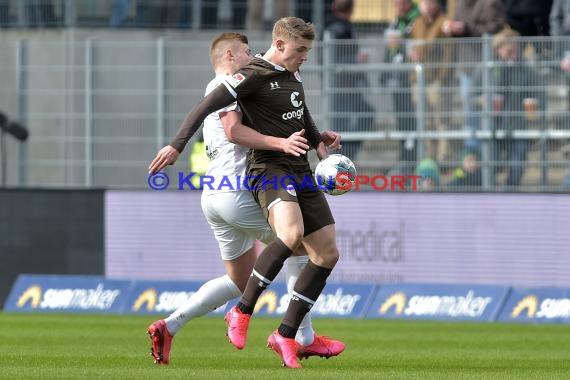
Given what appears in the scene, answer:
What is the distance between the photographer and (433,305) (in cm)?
1866

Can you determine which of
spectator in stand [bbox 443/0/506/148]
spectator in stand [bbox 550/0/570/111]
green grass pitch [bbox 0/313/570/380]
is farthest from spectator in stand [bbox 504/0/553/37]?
green grass pitch [bbox 0/313/570/380]

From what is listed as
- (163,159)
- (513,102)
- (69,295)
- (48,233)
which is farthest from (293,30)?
(48,233)

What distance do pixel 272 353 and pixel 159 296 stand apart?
7904 mm

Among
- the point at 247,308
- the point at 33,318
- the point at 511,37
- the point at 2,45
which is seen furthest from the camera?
the point at 2,45

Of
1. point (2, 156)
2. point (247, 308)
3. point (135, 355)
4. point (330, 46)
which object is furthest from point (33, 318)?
point (247, 308)

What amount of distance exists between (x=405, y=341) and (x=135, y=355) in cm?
348

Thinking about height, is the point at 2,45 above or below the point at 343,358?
above

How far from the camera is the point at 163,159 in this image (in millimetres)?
9445

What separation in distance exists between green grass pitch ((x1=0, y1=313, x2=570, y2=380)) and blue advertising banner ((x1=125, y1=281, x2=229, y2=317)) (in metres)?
1.11

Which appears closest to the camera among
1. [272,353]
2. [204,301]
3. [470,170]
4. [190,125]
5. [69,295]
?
[190,125]

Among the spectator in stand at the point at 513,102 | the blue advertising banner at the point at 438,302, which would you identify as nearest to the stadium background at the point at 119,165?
the spectator in stand at the point at 513,102

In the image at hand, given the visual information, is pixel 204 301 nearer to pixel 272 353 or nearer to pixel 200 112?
pixel 200 112

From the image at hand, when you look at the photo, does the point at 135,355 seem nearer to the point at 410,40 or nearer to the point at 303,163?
the point at 303,163

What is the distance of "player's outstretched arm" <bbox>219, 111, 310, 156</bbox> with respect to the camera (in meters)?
9.74
